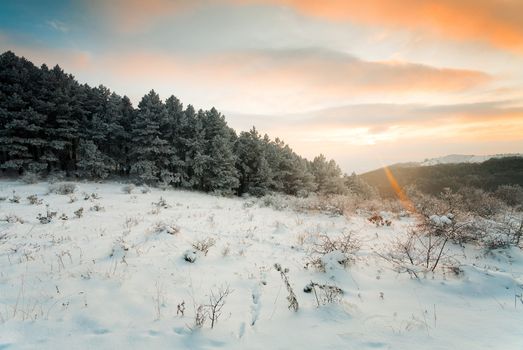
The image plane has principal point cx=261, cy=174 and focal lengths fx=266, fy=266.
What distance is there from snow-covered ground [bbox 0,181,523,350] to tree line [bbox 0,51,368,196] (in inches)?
817

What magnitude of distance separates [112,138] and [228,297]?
3049 centimetres

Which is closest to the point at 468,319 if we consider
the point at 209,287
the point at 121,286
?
the point at 209,287

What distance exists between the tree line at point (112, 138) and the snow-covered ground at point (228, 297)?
68.1 feet

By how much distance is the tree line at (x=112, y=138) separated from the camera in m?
25.1

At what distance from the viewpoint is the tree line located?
25.1 meters

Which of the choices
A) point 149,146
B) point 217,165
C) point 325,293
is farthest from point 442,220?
point 149,146

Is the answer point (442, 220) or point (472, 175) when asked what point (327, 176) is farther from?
point (442, 220)

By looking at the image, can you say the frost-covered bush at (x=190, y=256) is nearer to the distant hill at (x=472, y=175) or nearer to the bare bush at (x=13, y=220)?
the bare bush at (x=13, y=220)

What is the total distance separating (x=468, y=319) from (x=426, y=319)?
56 centimetres

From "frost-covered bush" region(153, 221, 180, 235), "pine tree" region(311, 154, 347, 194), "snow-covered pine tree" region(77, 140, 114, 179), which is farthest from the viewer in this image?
"pine tree" region(311, 154, 347, 194)

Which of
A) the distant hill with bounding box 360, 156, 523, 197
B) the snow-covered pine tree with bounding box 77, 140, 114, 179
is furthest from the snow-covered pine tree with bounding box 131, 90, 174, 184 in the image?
the distant hill with bounding box 360, 156, 523, 197

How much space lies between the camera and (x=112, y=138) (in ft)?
97.1

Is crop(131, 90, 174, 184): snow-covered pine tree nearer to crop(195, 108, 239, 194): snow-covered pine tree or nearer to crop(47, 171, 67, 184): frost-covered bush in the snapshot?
crop(195, 108, 239, 194): snow-covered pine tree

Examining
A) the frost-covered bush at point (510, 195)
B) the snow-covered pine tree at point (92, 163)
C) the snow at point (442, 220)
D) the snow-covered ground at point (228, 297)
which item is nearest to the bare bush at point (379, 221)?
the snow at point (442, 220)
